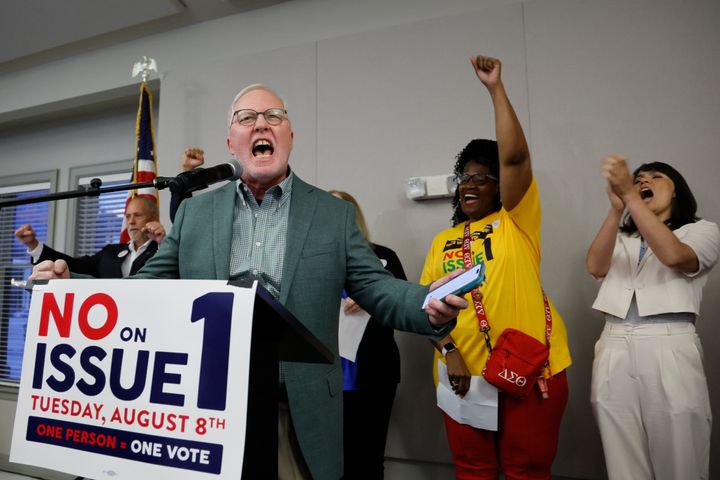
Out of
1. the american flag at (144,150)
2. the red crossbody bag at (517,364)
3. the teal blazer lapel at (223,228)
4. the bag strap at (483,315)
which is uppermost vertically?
the american flag at (144,150)

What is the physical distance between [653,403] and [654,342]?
20 centimetres

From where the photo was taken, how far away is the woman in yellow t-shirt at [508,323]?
5.22 ft

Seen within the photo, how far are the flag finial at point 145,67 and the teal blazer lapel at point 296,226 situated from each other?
104 inches

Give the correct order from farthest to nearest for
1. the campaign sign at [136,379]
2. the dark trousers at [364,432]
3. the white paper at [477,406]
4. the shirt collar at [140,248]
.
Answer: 1. the shirt collar at [140,248]
2. the dark trousers at [364,432]
3. the white paper at [477,406]
4. the campaign sign at [136,379]

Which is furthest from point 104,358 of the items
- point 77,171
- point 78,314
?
point 77,171

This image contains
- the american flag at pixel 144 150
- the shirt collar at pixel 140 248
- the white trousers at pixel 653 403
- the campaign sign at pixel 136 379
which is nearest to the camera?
the campaign sign at pixel 136 379

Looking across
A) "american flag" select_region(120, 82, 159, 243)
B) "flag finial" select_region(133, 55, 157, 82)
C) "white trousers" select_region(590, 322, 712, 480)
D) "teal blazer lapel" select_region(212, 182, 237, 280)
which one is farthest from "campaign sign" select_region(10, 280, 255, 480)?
"flag finial" select_region(133, 55, 157, 82)

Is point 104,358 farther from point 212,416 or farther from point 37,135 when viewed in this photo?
point 37,135

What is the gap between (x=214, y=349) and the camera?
0.79 metres

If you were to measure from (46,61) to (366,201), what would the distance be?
10.7ft

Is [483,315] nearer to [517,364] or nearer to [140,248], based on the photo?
[517,364]

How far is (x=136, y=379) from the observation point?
2.75ft

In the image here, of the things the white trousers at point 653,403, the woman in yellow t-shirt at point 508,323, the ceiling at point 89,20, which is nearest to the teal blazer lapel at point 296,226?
the woman in yellow t-shirt at point 508,323

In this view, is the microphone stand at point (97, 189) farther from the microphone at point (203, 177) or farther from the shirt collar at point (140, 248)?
the shirt collar at point (140, 248)
